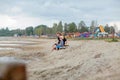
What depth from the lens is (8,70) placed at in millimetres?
1096

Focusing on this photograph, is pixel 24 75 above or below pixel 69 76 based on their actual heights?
Answer: above

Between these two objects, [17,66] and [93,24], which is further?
[93,24]

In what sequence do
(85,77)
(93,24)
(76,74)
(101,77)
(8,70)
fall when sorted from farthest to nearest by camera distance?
(93,24) → (76,74) → (85,77) → (101,77) → (8,70)

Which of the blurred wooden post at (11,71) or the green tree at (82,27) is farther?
the green tree at (82,27)

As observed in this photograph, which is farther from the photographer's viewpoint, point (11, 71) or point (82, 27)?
point (82, 27)

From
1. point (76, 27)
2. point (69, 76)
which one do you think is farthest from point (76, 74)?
point (76, 27)

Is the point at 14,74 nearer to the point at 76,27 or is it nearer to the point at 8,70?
the point at 8,70

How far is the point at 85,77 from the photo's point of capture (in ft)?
23.7

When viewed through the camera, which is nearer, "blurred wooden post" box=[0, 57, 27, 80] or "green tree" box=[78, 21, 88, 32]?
"blurred wooden post" box=[0, 57, 27, 80]

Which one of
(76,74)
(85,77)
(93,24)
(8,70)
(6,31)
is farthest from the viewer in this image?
(6,31)

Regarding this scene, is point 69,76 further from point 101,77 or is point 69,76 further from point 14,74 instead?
point 14,74

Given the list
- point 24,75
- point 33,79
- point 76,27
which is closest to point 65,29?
point 76,27

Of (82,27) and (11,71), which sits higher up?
(82,27)

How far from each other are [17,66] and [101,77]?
229 inches
